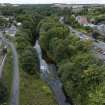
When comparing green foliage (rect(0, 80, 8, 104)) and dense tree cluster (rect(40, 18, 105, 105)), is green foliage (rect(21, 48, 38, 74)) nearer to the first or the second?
dense tree cluster (rect(40, 18, 105, 105))

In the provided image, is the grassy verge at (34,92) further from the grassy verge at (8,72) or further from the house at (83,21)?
the house at (83,21)

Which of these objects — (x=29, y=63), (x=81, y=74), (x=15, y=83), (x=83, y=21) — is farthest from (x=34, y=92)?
Answer: (x=83, y=21)

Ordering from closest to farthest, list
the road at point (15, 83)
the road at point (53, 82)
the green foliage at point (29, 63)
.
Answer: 1. the road at point (15, 83)
2. the road at point (53, 82)
3. the green foliage at point (29, 63)

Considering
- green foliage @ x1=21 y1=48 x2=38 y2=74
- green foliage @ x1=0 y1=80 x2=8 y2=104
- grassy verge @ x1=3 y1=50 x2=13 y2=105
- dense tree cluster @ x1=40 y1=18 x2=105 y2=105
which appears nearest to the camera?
dense tree cluster @ x1=40 y1=18 x2=105 y2=105

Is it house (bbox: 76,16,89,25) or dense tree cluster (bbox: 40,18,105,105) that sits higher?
dense tree cluster (bbox: 40,18,105,105)

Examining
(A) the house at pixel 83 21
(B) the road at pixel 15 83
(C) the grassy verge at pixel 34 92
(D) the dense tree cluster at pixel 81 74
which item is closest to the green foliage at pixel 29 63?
(C) the grassy verge at pixel 34 92

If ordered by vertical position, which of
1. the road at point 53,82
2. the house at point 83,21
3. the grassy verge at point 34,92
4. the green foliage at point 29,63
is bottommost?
the house at point 83,21

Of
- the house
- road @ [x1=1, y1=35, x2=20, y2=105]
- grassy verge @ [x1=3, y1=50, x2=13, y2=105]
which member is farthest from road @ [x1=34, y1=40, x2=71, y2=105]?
the house

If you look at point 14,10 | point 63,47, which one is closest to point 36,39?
point 63,47

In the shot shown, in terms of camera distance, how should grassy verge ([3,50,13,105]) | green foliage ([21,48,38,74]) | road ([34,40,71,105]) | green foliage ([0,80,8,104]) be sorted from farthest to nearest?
green foliage ([21,48,38,74])
grassy verge ([3,50,13,105])
road ([34,40,71,105])
green foliage ([0,80,8,104])

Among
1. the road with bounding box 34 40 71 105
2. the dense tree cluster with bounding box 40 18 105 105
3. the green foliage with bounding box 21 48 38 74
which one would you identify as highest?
the dense tree cluster with bounding box 40 18 105 105
